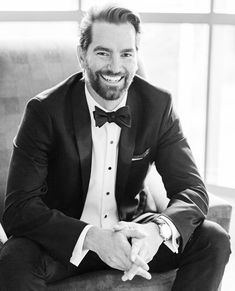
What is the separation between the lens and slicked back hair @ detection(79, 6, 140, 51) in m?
1.94

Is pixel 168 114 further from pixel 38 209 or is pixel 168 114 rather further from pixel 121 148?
pixel 38 209

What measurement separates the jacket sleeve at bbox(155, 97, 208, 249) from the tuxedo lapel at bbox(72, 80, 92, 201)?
0.85 feet

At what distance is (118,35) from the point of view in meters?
1.93

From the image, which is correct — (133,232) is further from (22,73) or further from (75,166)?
(22,73)

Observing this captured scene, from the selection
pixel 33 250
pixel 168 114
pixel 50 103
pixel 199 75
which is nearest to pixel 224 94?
pixel 199 75

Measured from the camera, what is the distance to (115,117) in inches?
77.7

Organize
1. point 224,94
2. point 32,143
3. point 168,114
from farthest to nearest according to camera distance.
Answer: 1. point 224,94
2. point 168,114
3. point 32,143

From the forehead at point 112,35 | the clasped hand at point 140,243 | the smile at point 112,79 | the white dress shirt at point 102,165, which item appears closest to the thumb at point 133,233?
the clasped hand at point 140,243

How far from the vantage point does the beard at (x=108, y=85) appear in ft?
6.44

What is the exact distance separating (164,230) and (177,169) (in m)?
0.26

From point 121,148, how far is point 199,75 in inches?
57.4

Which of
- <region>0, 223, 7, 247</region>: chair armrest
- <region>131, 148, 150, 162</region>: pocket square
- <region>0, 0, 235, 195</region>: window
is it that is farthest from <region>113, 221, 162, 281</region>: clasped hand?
<region>0, 0, 235, 195</region>: window

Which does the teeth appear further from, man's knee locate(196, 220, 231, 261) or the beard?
man's knee locate(196, 220, 231, 261)

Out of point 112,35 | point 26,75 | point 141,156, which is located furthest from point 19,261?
point 26,75
